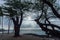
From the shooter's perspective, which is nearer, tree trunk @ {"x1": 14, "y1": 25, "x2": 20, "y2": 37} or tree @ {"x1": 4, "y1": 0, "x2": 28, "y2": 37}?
tree trunk @ {"x1": 14, "y1": 25, "x2": 20, "y2": 37}

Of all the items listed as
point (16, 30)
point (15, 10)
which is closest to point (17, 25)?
point (16, 30)

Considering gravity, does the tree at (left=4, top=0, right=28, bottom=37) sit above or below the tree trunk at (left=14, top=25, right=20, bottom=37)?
above

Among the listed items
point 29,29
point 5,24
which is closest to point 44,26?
point 29,29

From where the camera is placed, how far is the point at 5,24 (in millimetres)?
7641

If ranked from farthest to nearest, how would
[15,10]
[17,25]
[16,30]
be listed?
[17,25] → [15,10] → [16,30]

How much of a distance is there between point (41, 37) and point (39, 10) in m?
1.13

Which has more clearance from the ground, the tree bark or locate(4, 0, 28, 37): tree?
locate(4, 0, 28, 37): tree

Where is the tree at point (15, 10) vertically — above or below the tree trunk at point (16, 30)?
above

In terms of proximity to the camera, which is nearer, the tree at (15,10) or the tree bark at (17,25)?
the tree bark at (17,25)

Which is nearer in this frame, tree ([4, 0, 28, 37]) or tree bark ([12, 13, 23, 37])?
tree bark ([12, 13, 23, 37])

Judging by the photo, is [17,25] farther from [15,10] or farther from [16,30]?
[15,10]

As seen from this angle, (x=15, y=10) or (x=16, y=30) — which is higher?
(x=15, y=10)

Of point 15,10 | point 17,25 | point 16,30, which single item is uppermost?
point 15,10

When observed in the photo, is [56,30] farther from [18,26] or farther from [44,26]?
[18,26]
